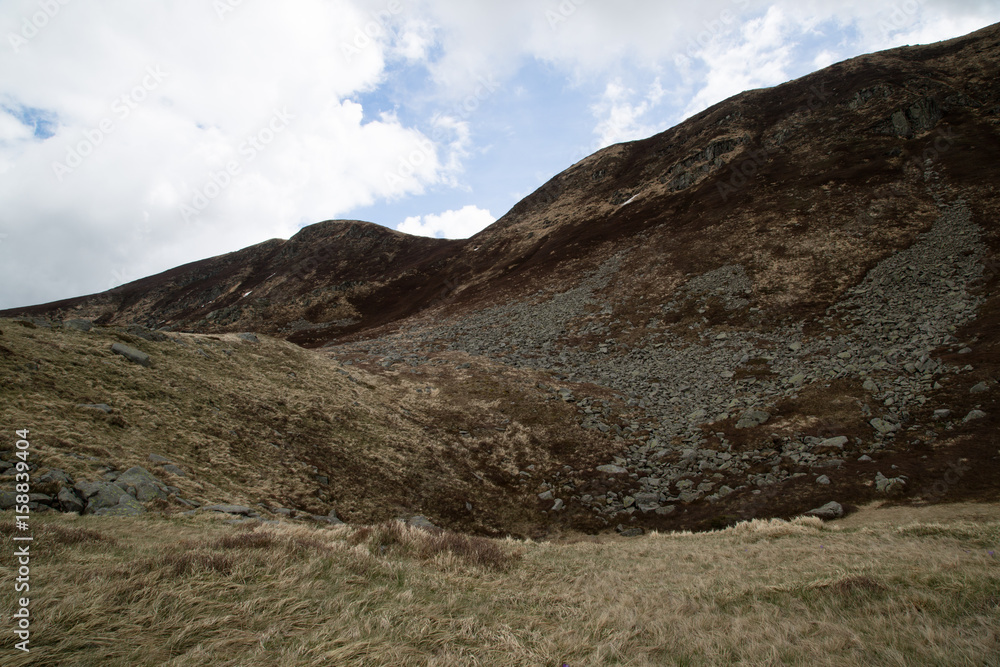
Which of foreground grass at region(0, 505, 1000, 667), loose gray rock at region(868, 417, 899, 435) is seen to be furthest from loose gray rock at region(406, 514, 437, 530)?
loose gray rock at region(868, 417, 899, 435)

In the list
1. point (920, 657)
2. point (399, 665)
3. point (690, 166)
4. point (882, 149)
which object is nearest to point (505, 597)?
point (399, 665)

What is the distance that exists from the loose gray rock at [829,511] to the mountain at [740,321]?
0.72m

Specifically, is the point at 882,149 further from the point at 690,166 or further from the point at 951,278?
the point at 951,278

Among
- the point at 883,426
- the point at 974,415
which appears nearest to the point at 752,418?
the point at 883,426

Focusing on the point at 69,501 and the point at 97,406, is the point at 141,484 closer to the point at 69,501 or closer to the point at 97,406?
the point at 69,501

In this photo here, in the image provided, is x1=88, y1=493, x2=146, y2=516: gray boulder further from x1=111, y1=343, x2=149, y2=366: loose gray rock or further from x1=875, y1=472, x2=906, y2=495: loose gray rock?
x1=875, y1=472, x2=906, y2=495: loose gray rock

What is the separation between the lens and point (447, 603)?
22.4ft

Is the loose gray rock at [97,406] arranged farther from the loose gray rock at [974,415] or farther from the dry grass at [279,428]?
the loose gray rock at [974,415]

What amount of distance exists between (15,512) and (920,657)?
14.9 m

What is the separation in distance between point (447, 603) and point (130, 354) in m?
18.8

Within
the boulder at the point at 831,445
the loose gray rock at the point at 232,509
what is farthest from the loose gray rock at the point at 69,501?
the boulder at the point at 831,445

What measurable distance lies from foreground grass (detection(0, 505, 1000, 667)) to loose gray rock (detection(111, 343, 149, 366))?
38.3 feet

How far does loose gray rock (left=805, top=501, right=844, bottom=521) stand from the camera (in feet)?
51.1

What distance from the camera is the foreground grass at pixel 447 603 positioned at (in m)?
4.66
